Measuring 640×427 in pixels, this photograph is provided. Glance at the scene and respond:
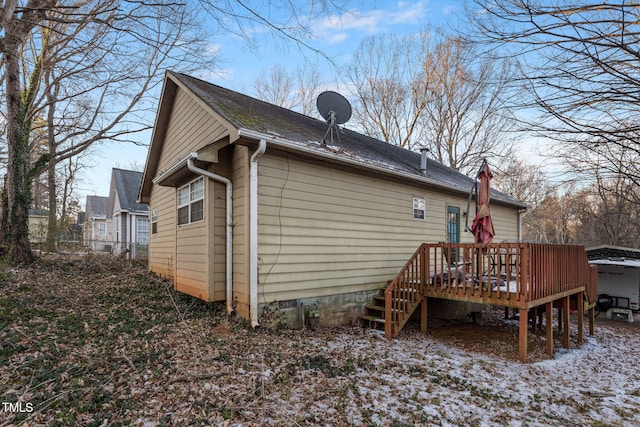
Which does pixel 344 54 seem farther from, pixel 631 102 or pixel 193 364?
pixel 193 364

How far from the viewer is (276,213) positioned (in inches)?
238

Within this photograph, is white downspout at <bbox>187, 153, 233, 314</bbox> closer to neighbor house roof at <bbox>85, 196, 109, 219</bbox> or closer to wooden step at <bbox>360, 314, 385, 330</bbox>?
wooden step at <bbox>360, 314, 385, 330</bbox>

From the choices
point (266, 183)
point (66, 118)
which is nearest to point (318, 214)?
point (266, 183)

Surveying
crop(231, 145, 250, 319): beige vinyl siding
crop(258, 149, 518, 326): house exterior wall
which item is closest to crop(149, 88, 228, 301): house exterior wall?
crop(231, 145, 250, 319): beige vinyl siding

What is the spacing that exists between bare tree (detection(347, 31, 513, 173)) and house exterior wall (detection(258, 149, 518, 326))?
1397cm

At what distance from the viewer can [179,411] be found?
122 inches

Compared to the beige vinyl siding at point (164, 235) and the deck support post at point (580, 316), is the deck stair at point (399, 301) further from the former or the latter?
the beige vinyl siding at point (164, 235)

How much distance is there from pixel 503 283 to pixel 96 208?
33847mm

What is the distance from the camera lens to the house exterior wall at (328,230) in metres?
5.96

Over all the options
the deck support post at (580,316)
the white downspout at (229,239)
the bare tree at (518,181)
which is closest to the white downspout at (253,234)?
the white downspout at (229,239)

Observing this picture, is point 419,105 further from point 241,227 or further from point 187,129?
point 241,227

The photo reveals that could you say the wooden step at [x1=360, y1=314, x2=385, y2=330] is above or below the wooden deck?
below

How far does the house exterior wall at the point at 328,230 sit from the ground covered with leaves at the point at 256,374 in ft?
3.19

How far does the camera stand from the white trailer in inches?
438
